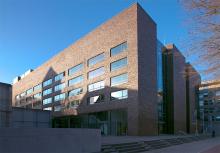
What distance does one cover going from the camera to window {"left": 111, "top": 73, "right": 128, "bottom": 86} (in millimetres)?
49103

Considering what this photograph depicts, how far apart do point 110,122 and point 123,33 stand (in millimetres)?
13193

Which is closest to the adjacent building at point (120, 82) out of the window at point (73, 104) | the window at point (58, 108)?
the window at point (73, 104)

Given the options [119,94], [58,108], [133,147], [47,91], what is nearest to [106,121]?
[119,94]

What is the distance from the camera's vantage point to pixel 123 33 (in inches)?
1976

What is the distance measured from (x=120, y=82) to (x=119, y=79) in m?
0.63

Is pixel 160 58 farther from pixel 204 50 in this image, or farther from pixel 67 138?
pixel 204 50

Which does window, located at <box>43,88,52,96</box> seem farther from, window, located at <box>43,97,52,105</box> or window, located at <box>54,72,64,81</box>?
window, located at <box>54,72,64,81</box>

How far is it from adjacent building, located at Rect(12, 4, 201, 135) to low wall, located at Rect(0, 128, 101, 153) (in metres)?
18.6

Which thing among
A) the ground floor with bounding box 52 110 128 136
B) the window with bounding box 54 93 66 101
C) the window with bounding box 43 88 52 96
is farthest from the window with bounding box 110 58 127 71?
the window with bounding box 43 88 52 96

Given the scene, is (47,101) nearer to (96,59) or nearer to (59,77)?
(59,77)

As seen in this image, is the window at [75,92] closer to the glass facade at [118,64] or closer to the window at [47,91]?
the window at [47,91]

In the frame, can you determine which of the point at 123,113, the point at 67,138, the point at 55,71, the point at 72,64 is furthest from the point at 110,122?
the point at 67,138

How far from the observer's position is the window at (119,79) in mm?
49103

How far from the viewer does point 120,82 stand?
4991 centimetres
